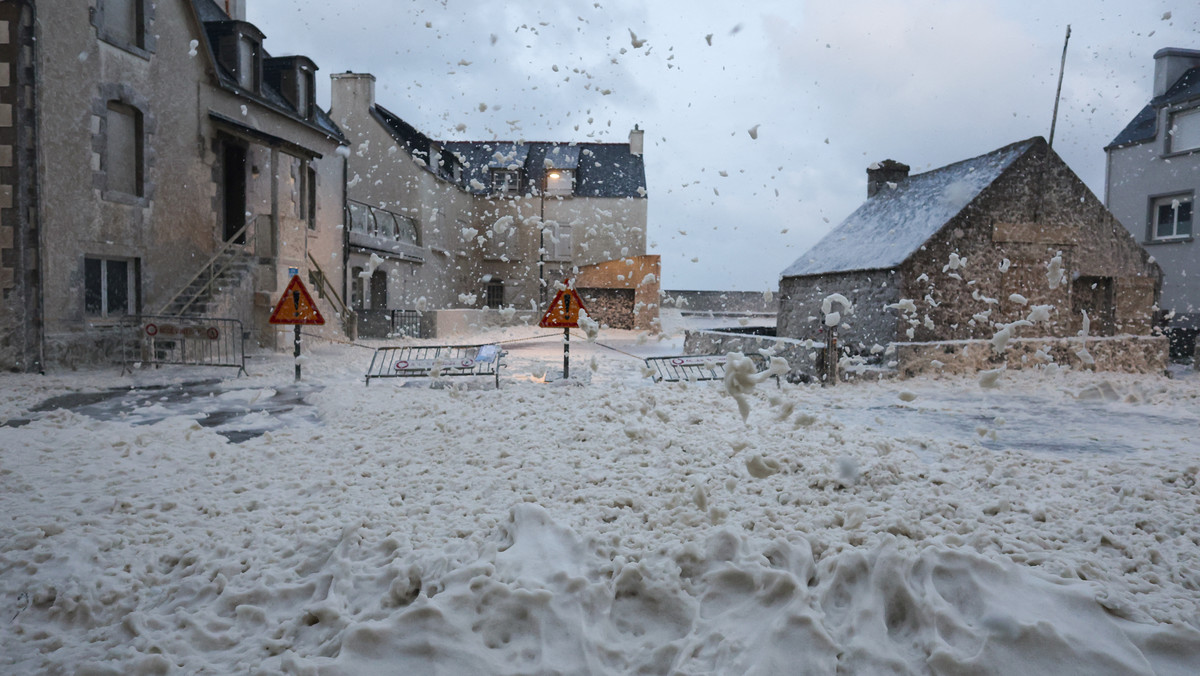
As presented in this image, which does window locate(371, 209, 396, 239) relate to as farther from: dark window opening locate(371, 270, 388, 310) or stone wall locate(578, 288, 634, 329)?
stone wall locate(578, 288, 634, 329)

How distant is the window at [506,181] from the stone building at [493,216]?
51 millimetres

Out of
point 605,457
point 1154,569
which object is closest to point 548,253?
point 605,457

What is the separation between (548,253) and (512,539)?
30.0m

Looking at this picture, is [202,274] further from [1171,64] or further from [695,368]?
[1171,64]

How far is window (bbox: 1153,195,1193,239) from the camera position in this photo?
21312 millimetres

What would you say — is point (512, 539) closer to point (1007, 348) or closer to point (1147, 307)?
point (1007, 348)

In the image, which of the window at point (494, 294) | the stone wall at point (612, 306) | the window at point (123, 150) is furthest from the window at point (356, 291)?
the window at point (123, 150)

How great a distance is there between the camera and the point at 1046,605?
2.78 metres

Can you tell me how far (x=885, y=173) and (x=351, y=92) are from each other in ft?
69.1

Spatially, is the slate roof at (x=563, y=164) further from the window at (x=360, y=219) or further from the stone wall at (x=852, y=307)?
the stone wall at (x=852, y=307)

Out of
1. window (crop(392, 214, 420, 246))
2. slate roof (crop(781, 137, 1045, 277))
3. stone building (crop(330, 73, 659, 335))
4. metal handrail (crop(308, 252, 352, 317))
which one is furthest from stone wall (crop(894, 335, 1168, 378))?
window (crop(392, 214, 420, 246))

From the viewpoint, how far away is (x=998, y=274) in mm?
13695

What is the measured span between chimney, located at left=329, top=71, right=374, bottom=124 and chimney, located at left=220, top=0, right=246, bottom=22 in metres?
9.13

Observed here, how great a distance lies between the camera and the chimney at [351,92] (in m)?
27.0
